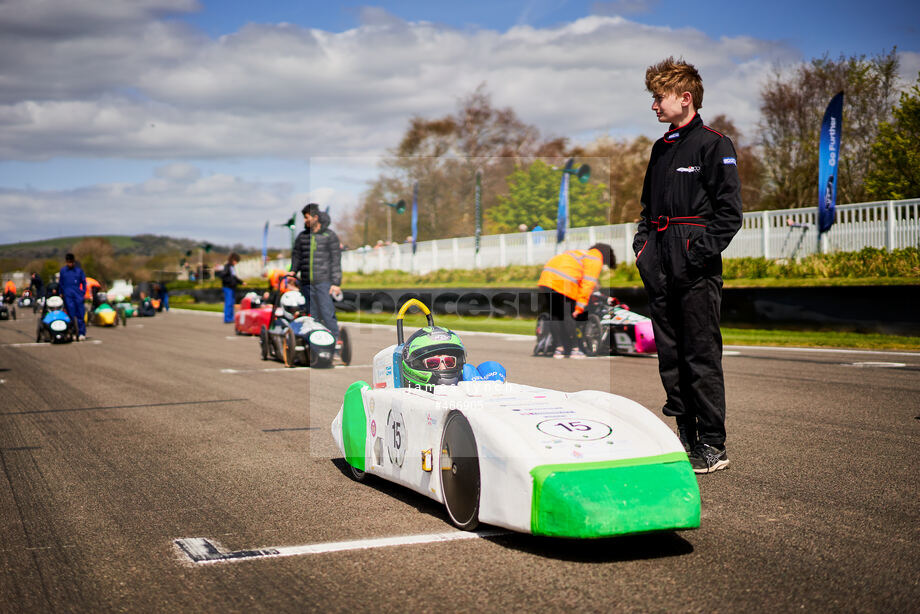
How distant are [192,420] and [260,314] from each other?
11772 mm

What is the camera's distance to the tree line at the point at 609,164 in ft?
71.6

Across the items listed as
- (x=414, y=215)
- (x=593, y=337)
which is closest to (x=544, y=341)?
(x=593, y=337)

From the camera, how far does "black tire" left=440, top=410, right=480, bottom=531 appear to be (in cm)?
379

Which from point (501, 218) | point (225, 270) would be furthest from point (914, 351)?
point (501, 218)

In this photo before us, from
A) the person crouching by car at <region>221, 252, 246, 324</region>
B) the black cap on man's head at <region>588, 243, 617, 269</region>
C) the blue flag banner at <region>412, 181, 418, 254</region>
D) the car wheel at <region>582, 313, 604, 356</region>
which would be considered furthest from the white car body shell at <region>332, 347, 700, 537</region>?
the blue flag banner at <region>412, 181, 418, 254</region>

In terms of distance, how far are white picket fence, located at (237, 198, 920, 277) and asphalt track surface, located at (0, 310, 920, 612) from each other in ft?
39.5

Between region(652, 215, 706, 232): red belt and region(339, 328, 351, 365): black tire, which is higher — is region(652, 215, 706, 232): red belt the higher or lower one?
the higher one

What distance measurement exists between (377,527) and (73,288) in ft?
55.9

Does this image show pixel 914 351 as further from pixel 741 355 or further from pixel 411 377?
pixel 411 377

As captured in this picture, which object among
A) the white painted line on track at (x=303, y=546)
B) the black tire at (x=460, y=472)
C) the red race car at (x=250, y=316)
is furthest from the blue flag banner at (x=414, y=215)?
the white painted line on track at (x=303, y=546)

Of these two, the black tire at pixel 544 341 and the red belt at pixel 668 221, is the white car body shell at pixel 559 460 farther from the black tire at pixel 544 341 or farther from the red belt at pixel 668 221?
the black tire at pixel 544 341

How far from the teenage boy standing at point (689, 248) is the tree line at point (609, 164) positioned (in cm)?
849

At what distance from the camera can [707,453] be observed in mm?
4871

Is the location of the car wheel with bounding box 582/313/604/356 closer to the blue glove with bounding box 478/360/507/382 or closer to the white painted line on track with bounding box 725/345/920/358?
the white painted line on track with bounding box 725/345/920/358
